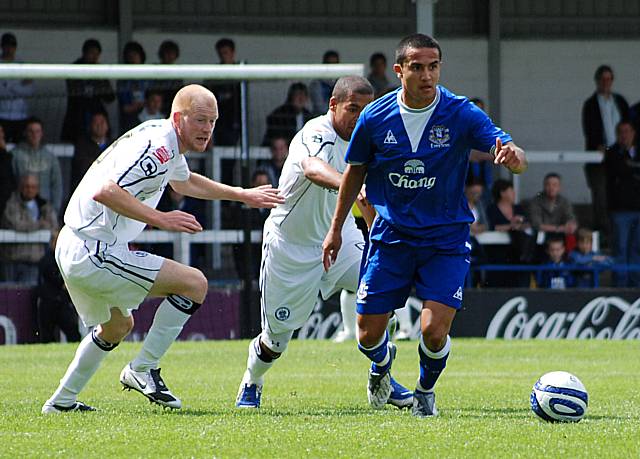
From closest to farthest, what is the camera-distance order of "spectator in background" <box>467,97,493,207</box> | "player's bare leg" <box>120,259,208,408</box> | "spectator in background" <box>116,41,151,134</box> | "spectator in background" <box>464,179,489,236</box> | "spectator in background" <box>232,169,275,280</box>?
"player's bare leg" <box>120,259,208,408</box> < "spectator in background" <box>232,169,275,280</box> < "spectator in background" <box>116,41,151,134</box> < "spectator in background" <box>464,179,489,236</box> < "spectator in background" <box>467,97,493,207</box>

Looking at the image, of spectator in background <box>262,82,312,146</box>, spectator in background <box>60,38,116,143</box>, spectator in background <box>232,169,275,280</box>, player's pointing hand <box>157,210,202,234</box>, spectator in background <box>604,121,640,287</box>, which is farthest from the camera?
spectator in background <box>604,121,640,287</box>

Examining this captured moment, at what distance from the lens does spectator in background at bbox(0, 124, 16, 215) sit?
1594cm

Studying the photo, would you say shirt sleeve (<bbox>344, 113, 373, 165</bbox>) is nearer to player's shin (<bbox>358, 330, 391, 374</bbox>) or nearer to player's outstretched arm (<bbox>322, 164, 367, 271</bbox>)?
player's outstretched arm (<bbox>322, 164, 367, 271</bbox>)

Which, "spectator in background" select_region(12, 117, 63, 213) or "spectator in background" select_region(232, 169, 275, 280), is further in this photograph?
"spectator in background" select_region(232, 169, 275, 280)

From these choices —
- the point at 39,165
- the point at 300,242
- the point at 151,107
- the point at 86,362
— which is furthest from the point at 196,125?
the point at 151,107

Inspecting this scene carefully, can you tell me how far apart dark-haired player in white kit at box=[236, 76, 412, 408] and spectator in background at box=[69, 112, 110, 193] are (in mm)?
7589

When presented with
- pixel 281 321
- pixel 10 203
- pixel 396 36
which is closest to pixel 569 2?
pixel 396 36

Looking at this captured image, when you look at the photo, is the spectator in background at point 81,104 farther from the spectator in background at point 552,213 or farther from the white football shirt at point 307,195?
the white football shirt at point 307,195

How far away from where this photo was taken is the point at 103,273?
772 cm

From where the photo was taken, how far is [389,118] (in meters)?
7.66

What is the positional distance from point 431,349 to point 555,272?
10.1m

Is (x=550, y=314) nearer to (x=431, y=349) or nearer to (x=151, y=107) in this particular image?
(x=151, y=107)

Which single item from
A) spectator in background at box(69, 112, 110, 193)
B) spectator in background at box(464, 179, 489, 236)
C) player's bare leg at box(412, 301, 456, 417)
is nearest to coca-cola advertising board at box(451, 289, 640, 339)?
spectator in background at box(464, 179, 489, 236)

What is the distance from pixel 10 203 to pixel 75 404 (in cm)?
835
